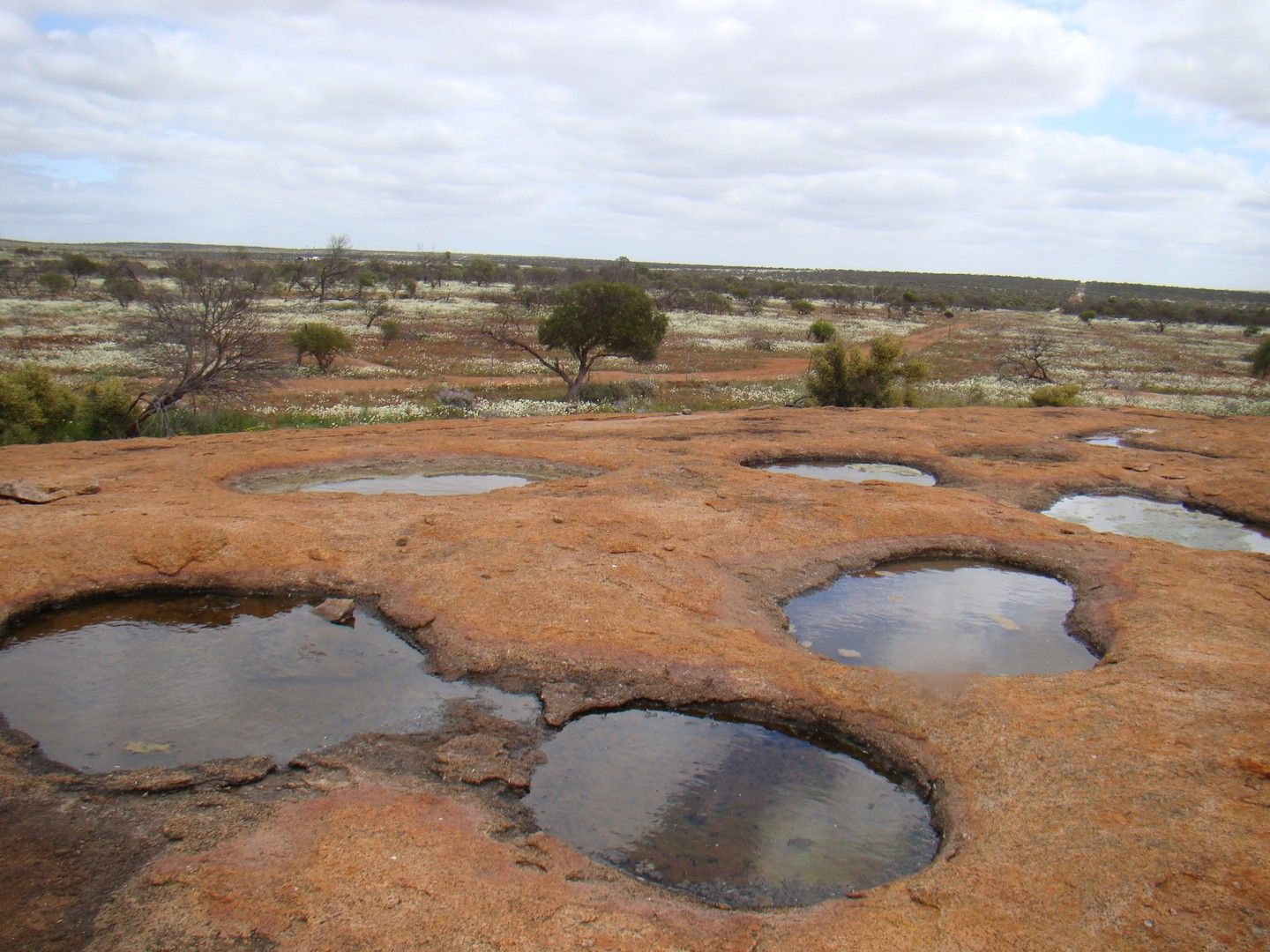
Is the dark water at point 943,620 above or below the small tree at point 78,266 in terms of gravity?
below

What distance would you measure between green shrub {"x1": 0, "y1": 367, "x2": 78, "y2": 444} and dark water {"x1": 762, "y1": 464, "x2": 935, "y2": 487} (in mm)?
15864

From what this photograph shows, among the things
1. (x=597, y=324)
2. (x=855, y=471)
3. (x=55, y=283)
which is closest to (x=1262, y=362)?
(x=597, y=324)

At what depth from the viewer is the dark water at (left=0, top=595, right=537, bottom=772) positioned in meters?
7.08

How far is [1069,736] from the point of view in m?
6.83

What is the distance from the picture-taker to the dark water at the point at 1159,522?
13.2 m

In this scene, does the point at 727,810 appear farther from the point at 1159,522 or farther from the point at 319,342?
the point at 319,342

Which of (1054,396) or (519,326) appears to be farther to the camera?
(519,326)

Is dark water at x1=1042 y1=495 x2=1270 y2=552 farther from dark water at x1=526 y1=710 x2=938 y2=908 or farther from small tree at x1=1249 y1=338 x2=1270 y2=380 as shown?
small tree at x1=1249 y1=338 x2=1270 y2=380

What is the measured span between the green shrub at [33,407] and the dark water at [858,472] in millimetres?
15864

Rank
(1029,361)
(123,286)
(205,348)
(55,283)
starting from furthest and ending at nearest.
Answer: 1. (55,283)
2. (123,286)
3. (1029,361)
4. (205,348)

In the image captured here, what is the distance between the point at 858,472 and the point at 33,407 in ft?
57.9

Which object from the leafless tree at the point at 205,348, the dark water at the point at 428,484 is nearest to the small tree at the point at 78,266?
the leafless tree at the point at 205,348

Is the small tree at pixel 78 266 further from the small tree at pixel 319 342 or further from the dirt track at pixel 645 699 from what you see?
the dirt track at pixel 645 699

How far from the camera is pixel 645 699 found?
7.81 metres
